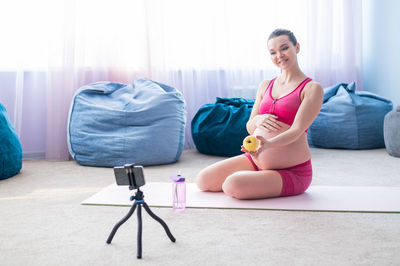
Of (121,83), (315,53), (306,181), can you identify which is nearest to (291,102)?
(306,181)

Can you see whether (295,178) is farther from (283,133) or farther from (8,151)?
(8,151)

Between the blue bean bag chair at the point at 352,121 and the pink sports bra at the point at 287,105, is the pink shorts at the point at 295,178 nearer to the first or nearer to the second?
the pink sports bra at the point at 287,105

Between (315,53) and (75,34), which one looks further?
(315,53)

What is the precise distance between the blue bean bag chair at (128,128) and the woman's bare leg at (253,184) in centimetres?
121

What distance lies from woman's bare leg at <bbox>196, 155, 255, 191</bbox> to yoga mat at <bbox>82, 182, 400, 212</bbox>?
→ 0.04m

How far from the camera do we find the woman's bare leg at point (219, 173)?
7.64 ft

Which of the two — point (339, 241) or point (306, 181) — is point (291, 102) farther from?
point (339, 241)

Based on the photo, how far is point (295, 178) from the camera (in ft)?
7.22

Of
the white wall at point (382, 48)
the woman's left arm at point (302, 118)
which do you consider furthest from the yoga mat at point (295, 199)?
the white wall at point (382, 48)

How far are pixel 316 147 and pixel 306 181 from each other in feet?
6.65

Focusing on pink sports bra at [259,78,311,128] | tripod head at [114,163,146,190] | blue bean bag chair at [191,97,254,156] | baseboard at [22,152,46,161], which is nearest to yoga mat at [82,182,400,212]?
pink sports bra at [259,78,311,128]

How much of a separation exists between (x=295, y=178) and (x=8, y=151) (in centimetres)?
182

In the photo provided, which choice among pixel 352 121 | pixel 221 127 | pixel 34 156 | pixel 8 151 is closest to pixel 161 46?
pixel 221 127

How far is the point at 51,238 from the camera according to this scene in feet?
5.60
